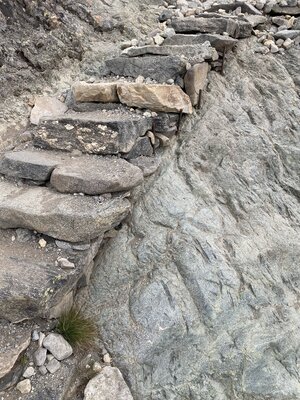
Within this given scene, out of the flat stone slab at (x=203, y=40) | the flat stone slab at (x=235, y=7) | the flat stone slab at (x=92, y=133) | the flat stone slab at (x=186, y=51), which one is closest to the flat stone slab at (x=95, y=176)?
the flat stone slab at (x=92, y=133)

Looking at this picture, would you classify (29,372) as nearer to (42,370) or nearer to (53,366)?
(42,370)

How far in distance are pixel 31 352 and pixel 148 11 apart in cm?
622

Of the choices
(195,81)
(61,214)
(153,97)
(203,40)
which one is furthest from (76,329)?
(203,40)

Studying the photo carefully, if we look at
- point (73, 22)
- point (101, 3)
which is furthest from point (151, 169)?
point (101, 3)

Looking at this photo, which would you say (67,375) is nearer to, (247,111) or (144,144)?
(144,144)

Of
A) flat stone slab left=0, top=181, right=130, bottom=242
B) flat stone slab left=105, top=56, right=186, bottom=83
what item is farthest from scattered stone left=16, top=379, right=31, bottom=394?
flat stone slab left=105, top=56, right=186, bottom=83

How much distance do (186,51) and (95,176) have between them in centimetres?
247

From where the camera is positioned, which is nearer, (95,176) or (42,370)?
(42,370)

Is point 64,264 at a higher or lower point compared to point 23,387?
higher

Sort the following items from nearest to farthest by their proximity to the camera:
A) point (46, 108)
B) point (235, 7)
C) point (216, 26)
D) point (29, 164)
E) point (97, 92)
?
1. point (29, 164)
2. point (97, 92)
3. point (46, 108)
4. point (216, 26)
5. point (235, 7)

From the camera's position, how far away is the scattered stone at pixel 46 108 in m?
4.90

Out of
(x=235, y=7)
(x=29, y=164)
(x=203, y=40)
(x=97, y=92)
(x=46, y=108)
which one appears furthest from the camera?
(x=235, y=7)

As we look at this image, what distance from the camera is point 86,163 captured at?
417 cm

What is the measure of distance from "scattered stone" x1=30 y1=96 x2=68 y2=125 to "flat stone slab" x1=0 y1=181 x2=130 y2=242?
4.57 ft
